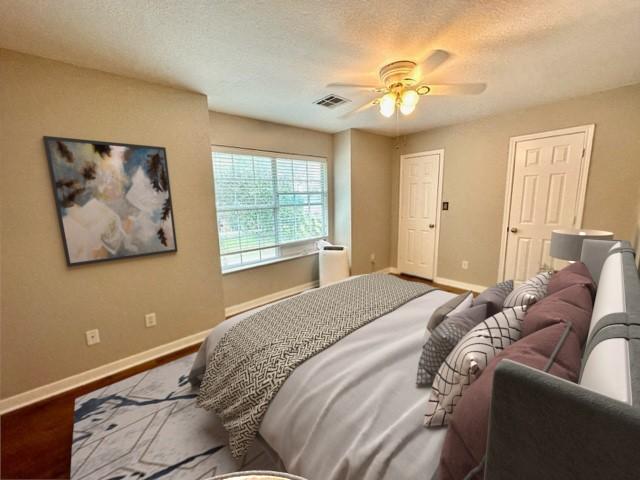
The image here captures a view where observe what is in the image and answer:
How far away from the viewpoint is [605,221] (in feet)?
8.71

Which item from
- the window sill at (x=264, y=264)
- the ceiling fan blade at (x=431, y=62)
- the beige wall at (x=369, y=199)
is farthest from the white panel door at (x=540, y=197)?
the window sill at (x=264, y=264)

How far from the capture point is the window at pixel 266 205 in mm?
3078

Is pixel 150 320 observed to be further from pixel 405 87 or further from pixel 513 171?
pixel 513 171

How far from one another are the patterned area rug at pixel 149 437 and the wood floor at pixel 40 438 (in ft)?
0.18

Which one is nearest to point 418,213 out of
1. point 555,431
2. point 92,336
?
point 555,431

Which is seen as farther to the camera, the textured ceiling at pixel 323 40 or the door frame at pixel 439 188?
the door frame at pixel 439 188

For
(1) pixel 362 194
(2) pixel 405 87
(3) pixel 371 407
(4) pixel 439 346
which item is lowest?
(3) pixel 371 407

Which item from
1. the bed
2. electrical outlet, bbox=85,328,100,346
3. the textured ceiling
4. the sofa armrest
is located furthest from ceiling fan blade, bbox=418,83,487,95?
electrical outlet, bbox=85,328,100,346

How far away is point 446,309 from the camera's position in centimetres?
130

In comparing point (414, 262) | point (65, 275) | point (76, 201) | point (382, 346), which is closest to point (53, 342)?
point (65, 275)

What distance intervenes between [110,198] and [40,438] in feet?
5.24

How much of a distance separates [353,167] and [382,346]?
2.98 m

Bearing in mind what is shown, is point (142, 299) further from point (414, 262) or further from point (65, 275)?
point (414, 262)

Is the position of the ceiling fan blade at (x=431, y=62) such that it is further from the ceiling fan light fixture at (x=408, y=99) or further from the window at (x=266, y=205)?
the window at (x=266, y=205)
